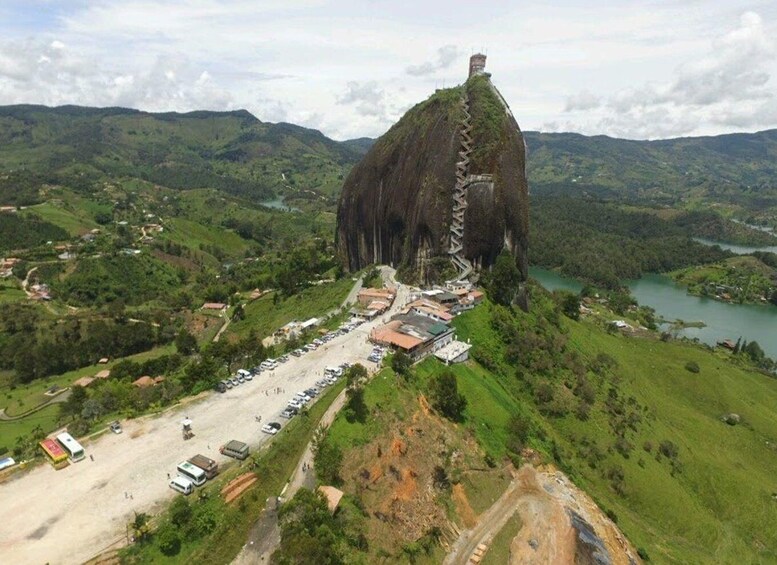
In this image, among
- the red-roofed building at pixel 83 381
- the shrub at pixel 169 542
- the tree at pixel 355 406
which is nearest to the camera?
the shrub at pixel 169 542

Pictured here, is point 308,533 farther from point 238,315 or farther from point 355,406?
point 238,315

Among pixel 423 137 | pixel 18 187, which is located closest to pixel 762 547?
pixel 423 137

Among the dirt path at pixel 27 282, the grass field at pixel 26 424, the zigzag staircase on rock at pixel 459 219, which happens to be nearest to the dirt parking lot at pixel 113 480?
the grass field at pixel 26 424

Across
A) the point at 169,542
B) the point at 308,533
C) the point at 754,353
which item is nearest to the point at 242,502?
the point at 169,542

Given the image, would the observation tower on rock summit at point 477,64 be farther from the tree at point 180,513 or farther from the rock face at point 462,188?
the tree at point 180,513

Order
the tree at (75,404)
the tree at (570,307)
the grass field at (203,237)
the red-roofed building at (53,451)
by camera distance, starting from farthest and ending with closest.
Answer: the grass field at (203,237), the tree at (570,307), the tree at (75,404), the red-roofed building at (53,451)

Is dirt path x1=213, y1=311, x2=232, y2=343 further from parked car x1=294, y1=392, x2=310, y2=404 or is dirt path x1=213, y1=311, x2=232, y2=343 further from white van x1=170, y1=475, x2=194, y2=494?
white van x1=170, y1=475, x2=194, y2=494

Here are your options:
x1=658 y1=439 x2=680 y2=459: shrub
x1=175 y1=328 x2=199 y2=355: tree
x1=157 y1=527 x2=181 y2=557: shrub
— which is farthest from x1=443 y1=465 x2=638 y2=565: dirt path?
x1=175 y1=328 x2=199 y2=355: tree
